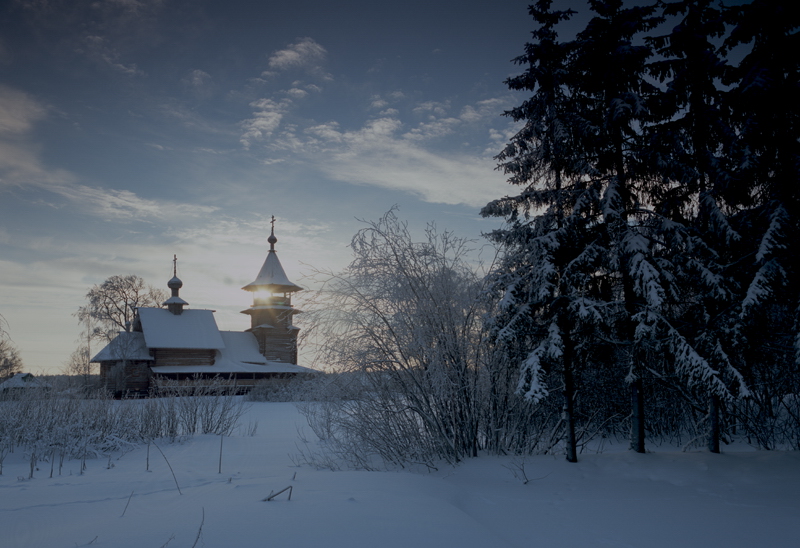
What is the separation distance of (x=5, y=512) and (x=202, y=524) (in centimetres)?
338

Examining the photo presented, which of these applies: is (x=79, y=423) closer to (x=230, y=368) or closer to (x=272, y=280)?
(x=230, y=368)

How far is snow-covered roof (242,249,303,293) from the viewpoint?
3900 cm

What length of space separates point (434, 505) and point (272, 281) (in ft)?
114

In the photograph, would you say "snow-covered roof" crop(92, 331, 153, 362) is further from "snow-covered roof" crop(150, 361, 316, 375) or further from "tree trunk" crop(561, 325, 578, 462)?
"tree trunk" crop(561, 325, 578, 462)

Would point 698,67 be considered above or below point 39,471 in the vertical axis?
above

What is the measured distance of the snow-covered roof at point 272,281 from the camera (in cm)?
3900

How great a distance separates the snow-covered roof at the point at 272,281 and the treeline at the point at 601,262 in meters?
30.2

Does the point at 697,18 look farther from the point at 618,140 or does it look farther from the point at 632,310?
the point at 632,310

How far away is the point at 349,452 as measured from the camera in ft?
32.6

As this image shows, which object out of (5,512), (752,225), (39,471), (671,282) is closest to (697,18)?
(752,225)

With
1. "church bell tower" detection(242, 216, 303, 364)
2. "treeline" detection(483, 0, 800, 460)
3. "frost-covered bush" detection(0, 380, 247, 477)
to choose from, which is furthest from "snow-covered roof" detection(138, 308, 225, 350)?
"treeline" detection(483, 0, 800, 460)

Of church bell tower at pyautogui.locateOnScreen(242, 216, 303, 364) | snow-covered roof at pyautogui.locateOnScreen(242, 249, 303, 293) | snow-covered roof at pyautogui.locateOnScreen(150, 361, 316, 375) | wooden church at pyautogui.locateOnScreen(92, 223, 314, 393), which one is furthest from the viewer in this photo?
snow-covered roof at pyautogui.locateOnScreen(242, 249, 303, 293)

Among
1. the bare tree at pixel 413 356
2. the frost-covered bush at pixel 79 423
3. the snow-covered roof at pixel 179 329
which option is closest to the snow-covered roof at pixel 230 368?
the snow-covered roof at pixel 179 329

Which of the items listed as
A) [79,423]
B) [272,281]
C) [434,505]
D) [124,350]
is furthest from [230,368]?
[434,505]
